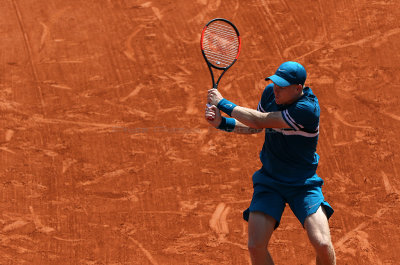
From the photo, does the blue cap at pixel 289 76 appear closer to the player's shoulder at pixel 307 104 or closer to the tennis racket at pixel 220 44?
the player's shoulder at pixel 307 104

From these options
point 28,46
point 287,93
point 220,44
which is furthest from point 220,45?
point 28,46

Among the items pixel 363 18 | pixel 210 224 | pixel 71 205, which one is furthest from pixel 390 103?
pixel 71 205

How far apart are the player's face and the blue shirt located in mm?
47

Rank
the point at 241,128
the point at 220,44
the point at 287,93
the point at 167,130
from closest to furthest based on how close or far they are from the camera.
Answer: the point at 287,93, the point at 241,128, the point at 220,44, the point at 167,130

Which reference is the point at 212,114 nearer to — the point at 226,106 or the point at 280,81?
the point at 226,106

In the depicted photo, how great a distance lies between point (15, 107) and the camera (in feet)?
30.1

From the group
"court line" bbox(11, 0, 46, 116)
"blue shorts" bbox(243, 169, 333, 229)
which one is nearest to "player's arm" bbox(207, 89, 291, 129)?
"blue shorts" bbox(243, 169, 333, 229)

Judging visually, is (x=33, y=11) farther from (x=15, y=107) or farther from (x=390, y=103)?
(x=390, y=103)

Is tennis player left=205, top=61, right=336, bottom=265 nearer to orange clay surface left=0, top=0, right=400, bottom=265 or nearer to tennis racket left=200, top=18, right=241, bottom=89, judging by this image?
tennis racket left=200, top=18, right=241, bottom=89

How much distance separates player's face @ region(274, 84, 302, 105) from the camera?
5.48 meters

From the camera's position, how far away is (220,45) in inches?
258

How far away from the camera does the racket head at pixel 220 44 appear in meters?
6.45

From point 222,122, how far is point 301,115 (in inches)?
31.2

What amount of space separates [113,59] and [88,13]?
1.30 meters
